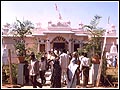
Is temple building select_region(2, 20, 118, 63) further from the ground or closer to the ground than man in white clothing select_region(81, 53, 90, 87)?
further from the ground

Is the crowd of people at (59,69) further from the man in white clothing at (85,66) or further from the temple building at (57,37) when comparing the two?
the temple building at (57,37)

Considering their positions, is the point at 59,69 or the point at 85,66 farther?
the point at 85,66

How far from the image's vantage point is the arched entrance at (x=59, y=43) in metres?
19.4

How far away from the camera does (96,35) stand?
12.6m

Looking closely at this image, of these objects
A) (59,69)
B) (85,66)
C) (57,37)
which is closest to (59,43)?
(57,37)

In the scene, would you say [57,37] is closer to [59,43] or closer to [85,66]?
[59,43]

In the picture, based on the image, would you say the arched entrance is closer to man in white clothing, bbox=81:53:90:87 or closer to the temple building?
the temple building

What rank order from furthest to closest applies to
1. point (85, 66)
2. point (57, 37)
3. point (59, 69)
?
1. point (57, 37)
2. point (85, 66)
3. point (59, 69)

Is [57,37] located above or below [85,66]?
above

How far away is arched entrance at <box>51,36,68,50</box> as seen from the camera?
19359 millimetres

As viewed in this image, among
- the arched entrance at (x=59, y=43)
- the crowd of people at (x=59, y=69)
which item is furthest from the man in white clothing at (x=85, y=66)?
the arched entrance at (x=59, y=43)

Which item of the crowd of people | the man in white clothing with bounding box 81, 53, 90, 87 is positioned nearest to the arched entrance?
the crowd of people

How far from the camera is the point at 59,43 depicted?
19.7m

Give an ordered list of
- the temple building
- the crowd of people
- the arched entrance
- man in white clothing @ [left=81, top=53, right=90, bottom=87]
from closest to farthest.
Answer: the crowd of people
man in white clothing @ [left=81, top=53, right=90, bottom=87]
the temple building
the arched entrance
